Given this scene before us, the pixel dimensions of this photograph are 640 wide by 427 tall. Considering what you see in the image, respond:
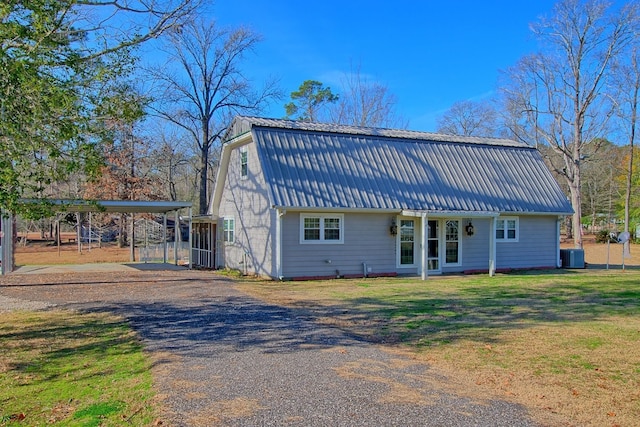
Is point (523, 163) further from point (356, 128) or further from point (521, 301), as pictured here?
point (521, 301)

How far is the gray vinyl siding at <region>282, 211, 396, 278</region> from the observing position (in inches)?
644

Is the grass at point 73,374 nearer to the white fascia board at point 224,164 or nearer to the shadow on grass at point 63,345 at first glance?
the shadow on grass at point 63,345

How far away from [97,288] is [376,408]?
11472mm

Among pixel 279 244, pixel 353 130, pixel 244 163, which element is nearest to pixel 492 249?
pixel 353 130

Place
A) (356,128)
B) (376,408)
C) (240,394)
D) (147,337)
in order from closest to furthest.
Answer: (376,408) → (240,394) → (147,337) → (356,128)

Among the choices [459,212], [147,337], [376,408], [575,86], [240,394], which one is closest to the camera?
[376,408]

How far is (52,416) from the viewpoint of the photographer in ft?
16.3

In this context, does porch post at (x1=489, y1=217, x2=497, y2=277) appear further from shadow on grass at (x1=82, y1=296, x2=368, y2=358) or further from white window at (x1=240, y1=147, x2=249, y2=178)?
shadow on grass at (x1=82, y1=296, x2=368, y2=358)

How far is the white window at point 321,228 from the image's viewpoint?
16.6m

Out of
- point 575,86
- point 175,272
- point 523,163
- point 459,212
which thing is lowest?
point 175,272

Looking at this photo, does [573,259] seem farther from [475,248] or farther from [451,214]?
[451,214]

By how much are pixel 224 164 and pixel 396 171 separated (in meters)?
6.93

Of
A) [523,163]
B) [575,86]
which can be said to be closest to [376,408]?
[523,163]

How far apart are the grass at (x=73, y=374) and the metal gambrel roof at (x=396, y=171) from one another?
7906 millimetres
